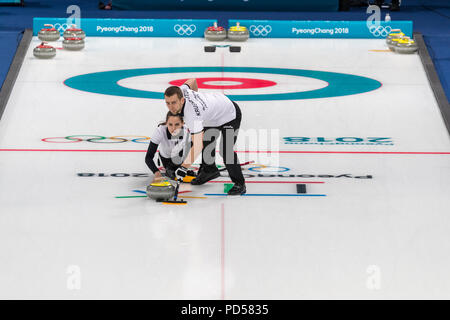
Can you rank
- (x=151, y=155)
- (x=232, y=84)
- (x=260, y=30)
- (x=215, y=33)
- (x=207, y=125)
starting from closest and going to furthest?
(x=151, y=155)
(x=207, y=125)
(x=232, y=84)
(x=215, y=33)
(x=260, y=30)

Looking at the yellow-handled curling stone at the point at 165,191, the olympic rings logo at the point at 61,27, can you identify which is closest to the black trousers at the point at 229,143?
the yellow-handled curling stone at the point at 165,191

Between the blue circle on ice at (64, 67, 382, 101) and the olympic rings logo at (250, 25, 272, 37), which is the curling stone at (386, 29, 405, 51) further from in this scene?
the olympic rings logo at (250, 25, 272, 37)

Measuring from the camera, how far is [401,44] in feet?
44.2

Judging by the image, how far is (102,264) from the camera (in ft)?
18.8

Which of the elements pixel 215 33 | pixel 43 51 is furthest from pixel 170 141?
pixel 215 33

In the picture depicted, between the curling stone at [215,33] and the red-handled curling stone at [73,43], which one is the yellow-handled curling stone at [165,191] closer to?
the red-handled curling stone at [73,43]

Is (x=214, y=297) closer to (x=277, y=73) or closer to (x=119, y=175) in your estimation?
(x=119, y=175)

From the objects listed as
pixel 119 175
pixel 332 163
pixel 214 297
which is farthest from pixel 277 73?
pixel 214 297

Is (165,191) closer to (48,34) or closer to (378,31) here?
(48,34)

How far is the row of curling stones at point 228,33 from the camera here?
47.0 ft

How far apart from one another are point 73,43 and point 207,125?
7042 mm

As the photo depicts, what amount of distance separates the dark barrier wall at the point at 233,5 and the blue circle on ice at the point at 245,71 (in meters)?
3.55

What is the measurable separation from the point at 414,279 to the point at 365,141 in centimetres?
394

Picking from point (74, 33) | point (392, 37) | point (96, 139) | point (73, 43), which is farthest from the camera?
point (392, 37)
